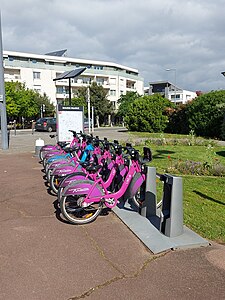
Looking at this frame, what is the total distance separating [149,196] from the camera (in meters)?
4.24

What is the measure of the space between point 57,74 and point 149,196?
5027 cm

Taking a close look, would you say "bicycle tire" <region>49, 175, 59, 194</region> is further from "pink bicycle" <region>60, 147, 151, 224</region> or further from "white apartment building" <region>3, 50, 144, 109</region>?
"white apartment building" <region>3, 50, 144, 109</region>

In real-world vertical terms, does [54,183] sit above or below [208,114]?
below

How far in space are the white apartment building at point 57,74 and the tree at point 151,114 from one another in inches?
1179

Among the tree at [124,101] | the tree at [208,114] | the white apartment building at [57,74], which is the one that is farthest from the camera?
the tree at [124,101]

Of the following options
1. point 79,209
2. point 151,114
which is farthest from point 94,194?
point 151,114

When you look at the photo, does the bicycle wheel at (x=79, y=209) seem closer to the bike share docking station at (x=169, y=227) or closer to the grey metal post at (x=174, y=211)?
the bike share docking station at (x=169, y=227)

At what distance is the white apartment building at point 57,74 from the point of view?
156 ft

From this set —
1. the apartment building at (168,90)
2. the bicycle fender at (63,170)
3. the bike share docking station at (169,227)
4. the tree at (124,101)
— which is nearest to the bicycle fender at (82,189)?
the bike share docking station at (169,227)

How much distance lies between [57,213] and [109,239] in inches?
49.3

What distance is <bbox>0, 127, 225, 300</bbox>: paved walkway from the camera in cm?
253

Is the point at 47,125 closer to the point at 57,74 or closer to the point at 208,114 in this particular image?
the point at 208,114

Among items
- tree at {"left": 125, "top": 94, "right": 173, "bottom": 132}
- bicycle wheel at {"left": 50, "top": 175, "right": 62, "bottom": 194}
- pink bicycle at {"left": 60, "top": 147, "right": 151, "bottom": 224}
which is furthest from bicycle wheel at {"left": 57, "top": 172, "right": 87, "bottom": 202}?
tree at {"left": 125, "top": 94, "right": 173, "bottom": 132}

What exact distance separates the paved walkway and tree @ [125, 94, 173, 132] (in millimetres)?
18951
